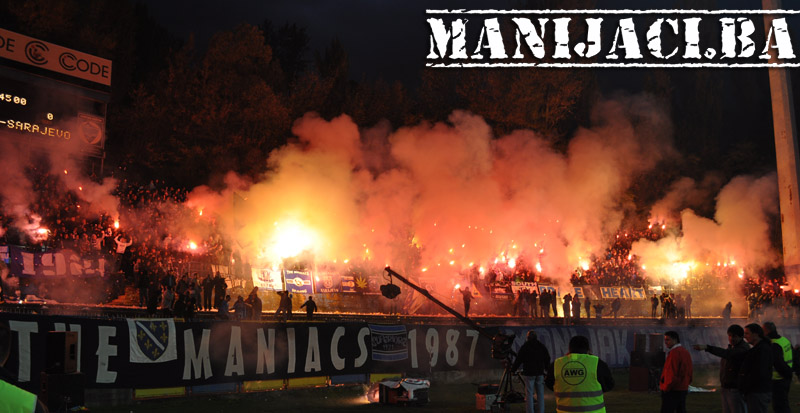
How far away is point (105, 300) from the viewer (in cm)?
2448

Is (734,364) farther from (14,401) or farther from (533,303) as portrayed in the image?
(533,303)

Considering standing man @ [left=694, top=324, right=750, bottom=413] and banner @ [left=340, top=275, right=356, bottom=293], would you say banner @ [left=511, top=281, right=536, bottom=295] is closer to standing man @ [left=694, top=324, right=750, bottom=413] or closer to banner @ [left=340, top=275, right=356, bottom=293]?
banner @ [left=340, top=275, right=356, bottom=293]

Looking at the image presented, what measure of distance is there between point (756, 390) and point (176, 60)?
38226mm

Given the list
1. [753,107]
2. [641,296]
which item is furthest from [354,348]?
[753,107]

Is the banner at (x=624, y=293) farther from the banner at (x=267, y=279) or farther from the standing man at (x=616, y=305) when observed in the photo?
the banner at (x=267, y=279)

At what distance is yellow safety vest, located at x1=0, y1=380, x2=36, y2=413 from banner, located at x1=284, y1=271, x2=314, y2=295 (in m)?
27.4

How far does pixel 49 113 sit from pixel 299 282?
38.0 ft

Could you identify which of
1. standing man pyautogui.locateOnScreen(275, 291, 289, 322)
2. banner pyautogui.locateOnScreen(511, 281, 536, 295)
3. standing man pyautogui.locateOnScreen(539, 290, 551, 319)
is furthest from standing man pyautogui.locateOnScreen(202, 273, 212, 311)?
banner pyautogui.locateOnScreen(511, 281, 536, 295)

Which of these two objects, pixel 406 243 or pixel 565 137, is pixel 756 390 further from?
pixel 565 137

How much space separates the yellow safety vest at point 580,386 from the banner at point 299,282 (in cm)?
2422

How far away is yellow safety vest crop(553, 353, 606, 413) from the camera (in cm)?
698

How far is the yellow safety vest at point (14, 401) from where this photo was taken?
128 inches

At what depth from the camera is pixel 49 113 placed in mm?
26562

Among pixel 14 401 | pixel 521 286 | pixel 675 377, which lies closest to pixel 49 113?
pixel 521 286
